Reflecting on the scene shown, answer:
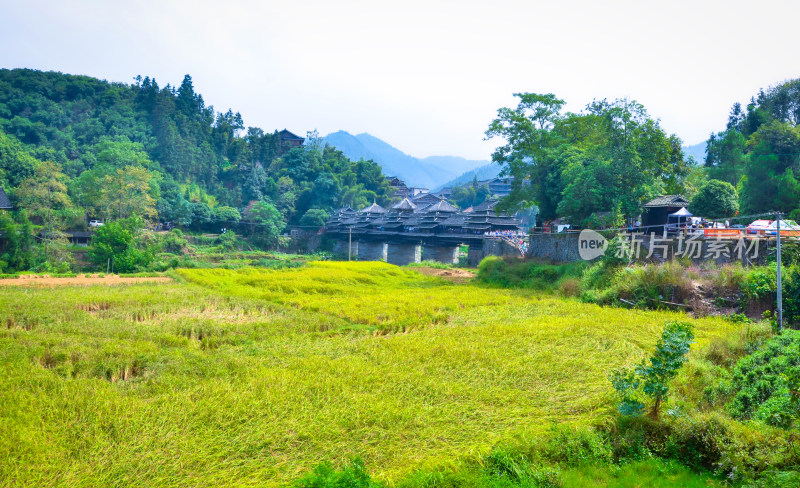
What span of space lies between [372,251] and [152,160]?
76.9ft

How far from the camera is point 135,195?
34.7m

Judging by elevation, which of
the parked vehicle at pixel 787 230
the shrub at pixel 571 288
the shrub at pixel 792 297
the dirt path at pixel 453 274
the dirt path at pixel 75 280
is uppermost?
the parked vehicle at pixel 787 230

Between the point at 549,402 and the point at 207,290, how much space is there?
14483 mm

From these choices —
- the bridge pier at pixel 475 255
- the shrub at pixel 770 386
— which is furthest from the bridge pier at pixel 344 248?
the shrub at pixel 770 386

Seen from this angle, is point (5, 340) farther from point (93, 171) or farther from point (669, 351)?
point (93, 171)

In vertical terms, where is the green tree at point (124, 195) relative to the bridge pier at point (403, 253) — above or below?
above

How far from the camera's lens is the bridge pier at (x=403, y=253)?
128ft

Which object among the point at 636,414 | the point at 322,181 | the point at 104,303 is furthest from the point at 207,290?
the point at 322,181

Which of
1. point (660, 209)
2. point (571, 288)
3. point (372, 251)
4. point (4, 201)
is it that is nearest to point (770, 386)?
point (571, 288)

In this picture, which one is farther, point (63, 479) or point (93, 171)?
point (93, 171)

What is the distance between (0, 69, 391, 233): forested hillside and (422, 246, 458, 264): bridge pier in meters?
14.1

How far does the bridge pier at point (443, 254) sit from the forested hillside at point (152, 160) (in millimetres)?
14093

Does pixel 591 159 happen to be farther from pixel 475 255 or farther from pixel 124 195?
pixel 124 195

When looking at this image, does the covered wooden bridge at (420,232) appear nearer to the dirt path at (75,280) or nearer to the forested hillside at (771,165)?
the forested hillside at (771,165)
